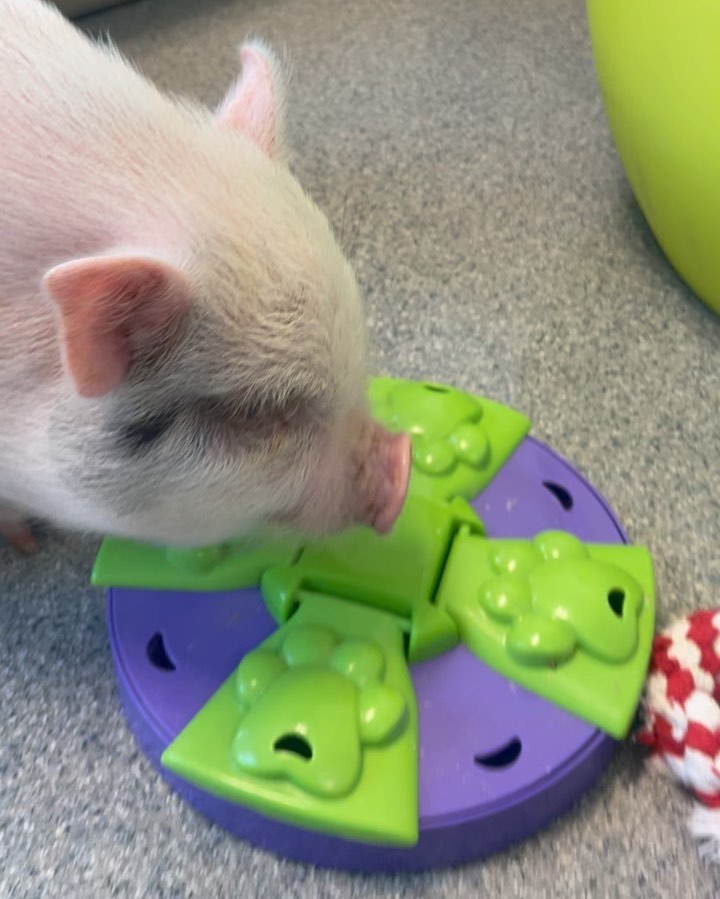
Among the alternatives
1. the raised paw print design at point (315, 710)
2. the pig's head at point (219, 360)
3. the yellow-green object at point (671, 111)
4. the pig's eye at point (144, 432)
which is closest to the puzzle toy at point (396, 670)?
the raised paw print design at point (315, 710)

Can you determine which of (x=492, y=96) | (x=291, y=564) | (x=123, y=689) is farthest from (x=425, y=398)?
(x=492, y=96)

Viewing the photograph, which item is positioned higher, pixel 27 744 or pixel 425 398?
pixel 425 398

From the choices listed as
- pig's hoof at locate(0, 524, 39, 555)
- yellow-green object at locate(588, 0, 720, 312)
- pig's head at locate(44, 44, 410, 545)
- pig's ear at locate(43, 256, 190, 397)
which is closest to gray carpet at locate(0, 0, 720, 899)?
pig's hoof at locate(0, 524, 39, 555)

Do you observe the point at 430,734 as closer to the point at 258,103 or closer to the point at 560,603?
the point at 560,603

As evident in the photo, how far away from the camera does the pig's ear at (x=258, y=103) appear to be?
25.9 inches

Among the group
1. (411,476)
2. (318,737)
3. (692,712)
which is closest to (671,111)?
(411,476)

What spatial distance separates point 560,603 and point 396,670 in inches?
5.4

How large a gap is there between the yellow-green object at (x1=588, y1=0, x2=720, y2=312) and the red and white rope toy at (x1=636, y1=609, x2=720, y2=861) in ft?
1.47

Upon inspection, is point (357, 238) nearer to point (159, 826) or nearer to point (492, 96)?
point (492, 96)

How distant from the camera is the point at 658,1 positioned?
95cm

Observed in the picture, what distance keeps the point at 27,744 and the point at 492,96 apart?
3.80 ft

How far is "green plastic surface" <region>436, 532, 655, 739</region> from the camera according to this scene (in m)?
0.74

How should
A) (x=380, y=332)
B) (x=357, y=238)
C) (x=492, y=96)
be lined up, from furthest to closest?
1. (x=492, y=96)
2. (x=357, y=238)
3. (x=380, y=332)

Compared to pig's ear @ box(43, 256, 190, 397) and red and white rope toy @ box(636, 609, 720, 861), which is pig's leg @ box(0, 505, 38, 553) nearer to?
pig's ear @ box(43, 256, 190, 397)
